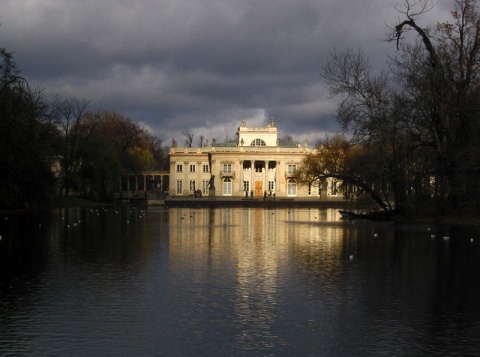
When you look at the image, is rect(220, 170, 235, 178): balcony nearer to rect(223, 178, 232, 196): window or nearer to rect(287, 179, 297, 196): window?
rect(223, 178, 232, 196): window

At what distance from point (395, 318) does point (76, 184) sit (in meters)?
66.6

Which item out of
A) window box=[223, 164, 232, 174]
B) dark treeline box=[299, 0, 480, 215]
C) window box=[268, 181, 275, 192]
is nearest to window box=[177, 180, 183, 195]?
window box=[223, 164, 232, 174]

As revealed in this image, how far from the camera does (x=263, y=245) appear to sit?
2498 cm

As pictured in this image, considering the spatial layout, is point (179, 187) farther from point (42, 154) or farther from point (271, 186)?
point (42, 154)

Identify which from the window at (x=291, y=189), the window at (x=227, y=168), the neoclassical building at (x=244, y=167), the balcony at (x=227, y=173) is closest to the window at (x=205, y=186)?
the neoclassical building at (x=244, y=167)

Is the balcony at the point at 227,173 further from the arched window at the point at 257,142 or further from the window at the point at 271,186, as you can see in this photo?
the arched window at the point at 257,142

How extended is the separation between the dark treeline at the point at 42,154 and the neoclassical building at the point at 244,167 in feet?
72.3

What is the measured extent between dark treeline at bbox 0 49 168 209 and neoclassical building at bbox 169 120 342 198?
22031 mm

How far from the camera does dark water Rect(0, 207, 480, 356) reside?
1002 centimetres

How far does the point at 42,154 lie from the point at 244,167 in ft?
240

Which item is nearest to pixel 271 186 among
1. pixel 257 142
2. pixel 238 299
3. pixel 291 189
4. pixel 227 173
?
pixel 291 189

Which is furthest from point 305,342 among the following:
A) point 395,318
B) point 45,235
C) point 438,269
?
point 45,235

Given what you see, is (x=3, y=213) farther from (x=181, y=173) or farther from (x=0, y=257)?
(x=181, y=173)

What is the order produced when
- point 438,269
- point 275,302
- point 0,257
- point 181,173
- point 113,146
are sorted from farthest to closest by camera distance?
point 181,173, point 113,146, point 0,257, point 438,269, point 275,302
